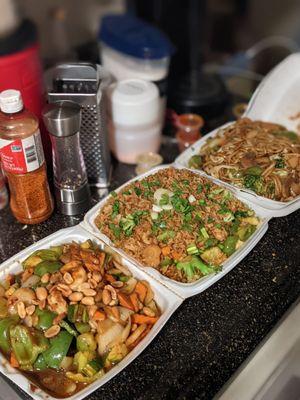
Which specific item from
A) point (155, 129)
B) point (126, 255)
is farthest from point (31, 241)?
point (155, 129)

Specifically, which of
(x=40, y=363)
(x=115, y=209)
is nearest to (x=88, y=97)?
(x=115, y=209)

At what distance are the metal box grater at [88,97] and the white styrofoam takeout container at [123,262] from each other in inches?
10.2

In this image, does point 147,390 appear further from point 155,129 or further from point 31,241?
point 155,129

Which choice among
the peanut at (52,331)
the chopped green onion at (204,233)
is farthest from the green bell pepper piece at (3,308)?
the chopped green onion at (204,233)

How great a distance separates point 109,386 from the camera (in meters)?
0.96

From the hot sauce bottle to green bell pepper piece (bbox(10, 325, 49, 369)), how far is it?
362 mm

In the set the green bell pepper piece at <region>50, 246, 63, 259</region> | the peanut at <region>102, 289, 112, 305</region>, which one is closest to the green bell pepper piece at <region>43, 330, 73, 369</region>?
the peanut at <region>102, 289, 112, 305</region>

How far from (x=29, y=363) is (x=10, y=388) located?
0.06 meters

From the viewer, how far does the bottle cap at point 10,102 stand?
1.08 meters

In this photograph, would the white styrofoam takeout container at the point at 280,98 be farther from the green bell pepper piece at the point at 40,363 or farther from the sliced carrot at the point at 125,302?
the green bell pepper piece at the point at 40,363

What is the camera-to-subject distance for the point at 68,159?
125cm

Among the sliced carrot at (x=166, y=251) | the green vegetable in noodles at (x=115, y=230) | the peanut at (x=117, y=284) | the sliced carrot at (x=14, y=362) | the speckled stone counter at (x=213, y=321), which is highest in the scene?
the green vegetable in noodles at (x=115, y=230)

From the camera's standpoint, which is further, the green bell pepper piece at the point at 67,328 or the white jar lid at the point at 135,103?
the white jar lid at the point at 135,103

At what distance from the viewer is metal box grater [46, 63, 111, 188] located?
124 centimetres
